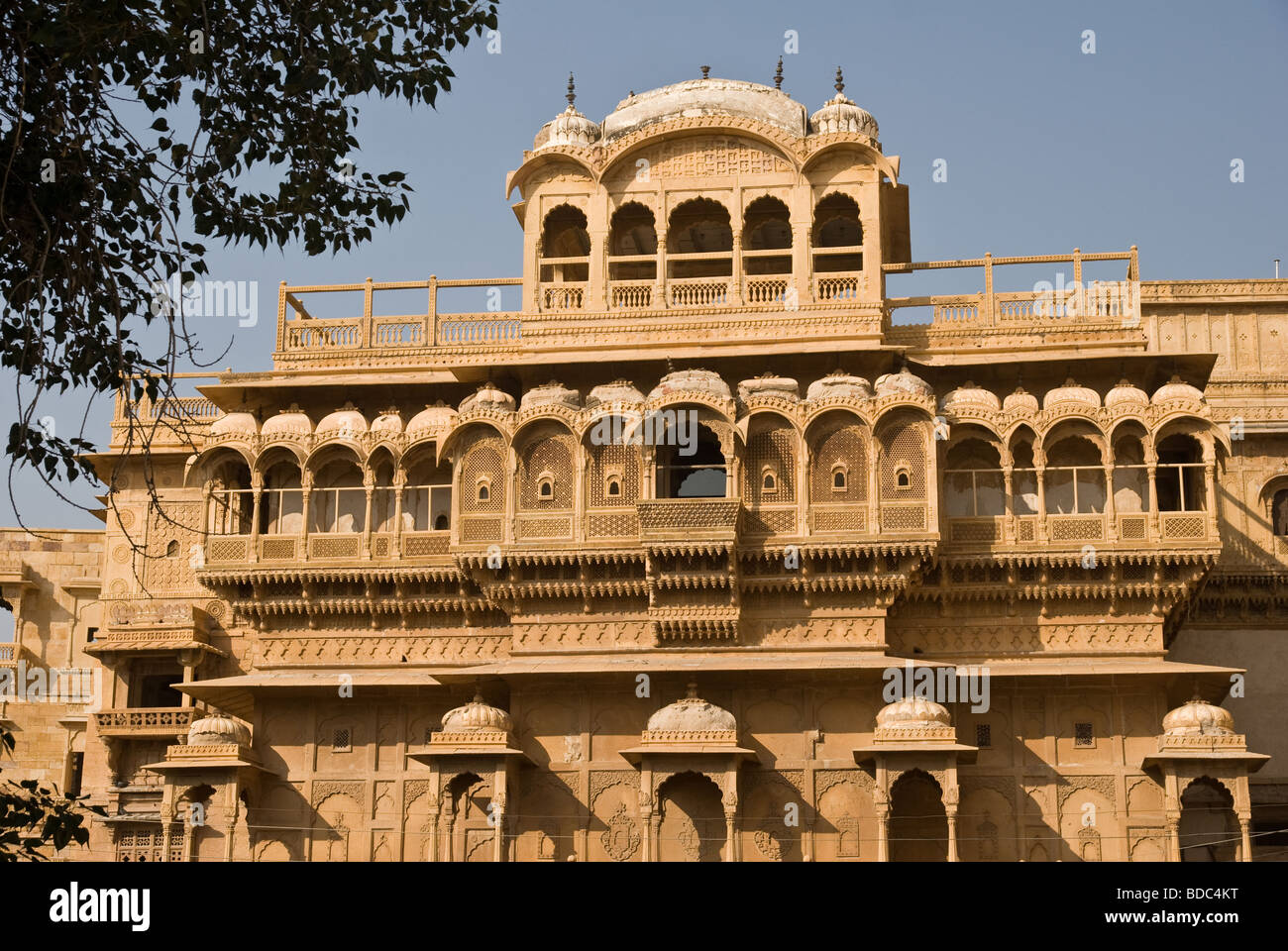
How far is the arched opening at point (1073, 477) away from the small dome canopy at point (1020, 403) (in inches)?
33.2

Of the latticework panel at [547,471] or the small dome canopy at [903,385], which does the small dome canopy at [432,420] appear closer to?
the latticework panel at [547,471]

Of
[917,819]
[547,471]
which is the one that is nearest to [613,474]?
[547,471]

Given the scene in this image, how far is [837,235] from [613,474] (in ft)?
26.2

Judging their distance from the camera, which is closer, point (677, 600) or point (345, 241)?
point (345, 241)

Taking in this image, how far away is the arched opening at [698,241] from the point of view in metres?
31.3

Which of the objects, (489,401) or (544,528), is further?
(489,401)

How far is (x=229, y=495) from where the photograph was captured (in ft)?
99.6

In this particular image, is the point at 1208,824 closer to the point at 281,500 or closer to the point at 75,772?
the point at 281,500

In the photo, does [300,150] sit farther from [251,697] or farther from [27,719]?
[27,719]

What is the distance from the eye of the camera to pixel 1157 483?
29.4m

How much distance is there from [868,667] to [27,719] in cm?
1910

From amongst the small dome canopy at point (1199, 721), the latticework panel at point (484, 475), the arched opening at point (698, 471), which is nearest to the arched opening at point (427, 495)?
the latticework panel at point (484, 475)
